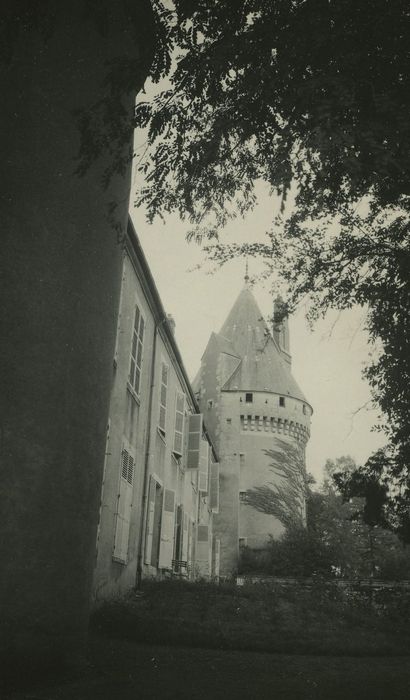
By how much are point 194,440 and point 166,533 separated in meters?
4.55

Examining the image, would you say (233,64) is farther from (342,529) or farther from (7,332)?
(342,529)

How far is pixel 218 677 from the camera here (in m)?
4.46

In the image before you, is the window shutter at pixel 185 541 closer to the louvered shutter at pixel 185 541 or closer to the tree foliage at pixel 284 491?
the louvered shutter at pixel 185 541

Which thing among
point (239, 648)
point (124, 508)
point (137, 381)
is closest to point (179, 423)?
point (137, 381)

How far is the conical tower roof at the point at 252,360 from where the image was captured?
33.6 m

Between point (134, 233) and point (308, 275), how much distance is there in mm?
3850

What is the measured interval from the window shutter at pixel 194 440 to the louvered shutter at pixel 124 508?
22.0 ft

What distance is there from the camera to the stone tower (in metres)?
29.1

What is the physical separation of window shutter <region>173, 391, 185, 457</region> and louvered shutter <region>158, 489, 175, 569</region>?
1.73m

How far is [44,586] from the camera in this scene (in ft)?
13.4

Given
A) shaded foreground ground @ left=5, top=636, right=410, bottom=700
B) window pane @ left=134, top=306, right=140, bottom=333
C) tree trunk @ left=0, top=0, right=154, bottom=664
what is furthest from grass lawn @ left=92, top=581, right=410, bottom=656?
window pane @ left=134, top=306, right=140, bottom=333

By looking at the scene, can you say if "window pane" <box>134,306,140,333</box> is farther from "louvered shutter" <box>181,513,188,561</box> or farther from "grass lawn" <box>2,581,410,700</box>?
"louvered shutter" <box>181,513,188,561</box>

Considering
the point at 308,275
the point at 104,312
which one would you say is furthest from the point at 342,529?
the point at 104,312

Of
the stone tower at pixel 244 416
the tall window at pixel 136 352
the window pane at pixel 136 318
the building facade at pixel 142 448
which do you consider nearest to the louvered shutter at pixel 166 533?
the building facade at pixel 142 448
